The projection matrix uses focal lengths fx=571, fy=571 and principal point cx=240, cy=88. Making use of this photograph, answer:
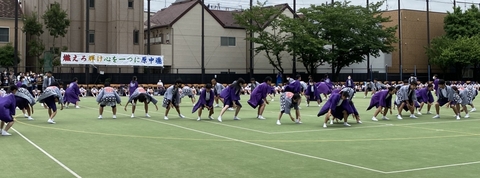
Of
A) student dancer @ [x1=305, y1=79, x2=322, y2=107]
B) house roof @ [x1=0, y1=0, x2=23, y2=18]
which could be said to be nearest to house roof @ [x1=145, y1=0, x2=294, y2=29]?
house roof @ [x1=0, y1=0, x2=23, y2=18]

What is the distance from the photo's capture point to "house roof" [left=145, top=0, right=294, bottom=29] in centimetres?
5744

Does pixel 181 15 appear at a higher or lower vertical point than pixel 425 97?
higher

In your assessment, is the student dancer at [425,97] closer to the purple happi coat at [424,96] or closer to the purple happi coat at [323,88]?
the purple happi coat at [424,96]

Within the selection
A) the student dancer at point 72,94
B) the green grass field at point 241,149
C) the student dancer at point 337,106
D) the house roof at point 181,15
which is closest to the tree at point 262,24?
the house roof at point 181,15

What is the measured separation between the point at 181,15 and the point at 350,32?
657 inches

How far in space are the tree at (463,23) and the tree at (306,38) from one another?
19.2 metres

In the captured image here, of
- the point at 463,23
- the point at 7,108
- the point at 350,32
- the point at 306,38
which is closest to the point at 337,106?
the point at 7,108

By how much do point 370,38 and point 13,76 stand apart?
108ft

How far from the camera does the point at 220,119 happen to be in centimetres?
2006

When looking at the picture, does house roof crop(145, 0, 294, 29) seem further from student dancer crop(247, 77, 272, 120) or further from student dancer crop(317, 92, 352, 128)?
student dancer crop(317, 92, 352, 128)

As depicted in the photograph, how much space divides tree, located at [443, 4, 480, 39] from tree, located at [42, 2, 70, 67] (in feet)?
138

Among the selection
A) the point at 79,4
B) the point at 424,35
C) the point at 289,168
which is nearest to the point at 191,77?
Answer: the point at 79,4

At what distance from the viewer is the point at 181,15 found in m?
56.9

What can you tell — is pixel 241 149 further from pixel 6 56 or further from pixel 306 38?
pixel 6 56
